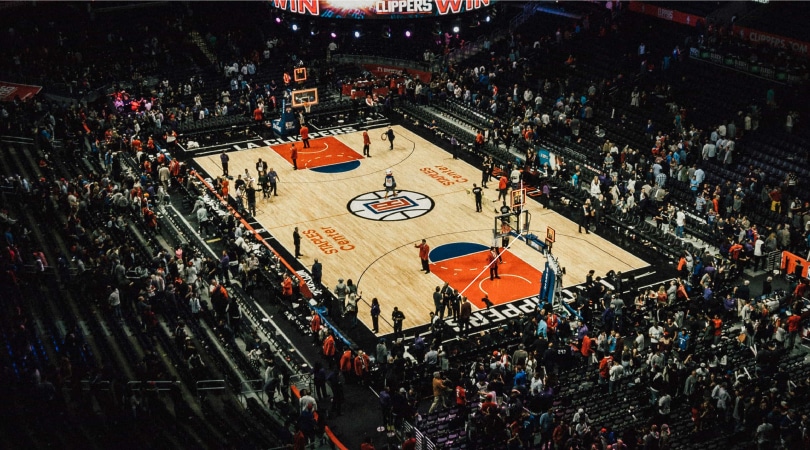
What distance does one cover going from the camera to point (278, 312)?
118 feet

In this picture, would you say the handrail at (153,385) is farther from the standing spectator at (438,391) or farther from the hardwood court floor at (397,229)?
the hardwood court floor at (397,229)

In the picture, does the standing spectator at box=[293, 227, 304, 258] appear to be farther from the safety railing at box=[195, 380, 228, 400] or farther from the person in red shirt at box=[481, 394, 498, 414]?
the person in red shirt at box=[481, 394, 498, 414]

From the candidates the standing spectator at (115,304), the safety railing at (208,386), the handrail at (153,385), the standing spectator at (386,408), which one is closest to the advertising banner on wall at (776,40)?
the standing spectator at (386,408)

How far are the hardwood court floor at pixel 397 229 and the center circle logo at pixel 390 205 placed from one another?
4 centimetres

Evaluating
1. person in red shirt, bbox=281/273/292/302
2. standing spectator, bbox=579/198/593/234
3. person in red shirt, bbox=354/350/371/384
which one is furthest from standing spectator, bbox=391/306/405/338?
standing spectator, bbox=579/198/593/234

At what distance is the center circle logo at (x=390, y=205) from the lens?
146ft

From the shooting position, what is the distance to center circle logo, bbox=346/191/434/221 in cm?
4450

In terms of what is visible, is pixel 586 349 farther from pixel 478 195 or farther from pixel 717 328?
pixel 478 195

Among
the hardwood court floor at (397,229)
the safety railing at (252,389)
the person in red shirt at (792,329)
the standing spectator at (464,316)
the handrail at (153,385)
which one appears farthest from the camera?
the hardwood court floor at (397,229)

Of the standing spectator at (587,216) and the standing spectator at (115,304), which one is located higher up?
the standing spectator at (115,304)

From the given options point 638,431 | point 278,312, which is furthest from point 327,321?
point 638,431

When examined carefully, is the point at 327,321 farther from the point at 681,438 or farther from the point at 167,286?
the point at 681,438

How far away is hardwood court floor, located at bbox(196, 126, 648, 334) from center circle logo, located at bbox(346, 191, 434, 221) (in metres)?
0.04

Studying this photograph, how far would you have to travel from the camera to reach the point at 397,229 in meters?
43.1
